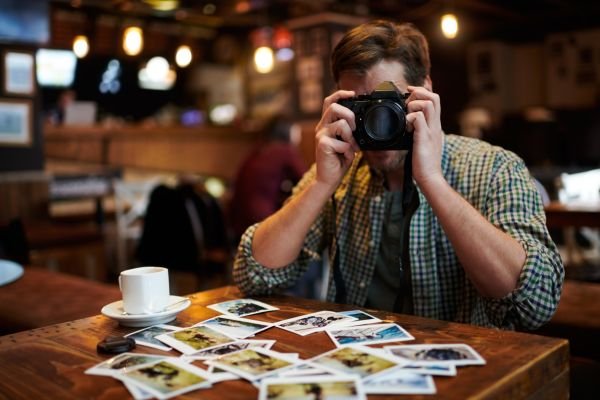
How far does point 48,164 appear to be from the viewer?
7.53 meters

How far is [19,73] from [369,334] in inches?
163

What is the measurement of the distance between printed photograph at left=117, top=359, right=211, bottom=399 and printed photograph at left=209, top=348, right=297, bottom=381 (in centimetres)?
4

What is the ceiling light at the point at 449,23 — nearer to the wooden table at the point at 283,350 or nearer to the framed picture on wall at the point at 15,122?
the framed picture on wall at the point at 15,122

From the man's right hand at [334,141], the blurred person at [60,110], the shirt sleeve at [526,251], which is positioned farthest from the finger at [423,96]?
the blurred person at [60,110]

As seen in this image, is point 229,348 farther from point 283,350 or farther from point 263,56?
point 263,56

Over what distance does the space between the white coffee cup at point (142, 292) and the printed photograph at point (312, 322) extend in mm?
247

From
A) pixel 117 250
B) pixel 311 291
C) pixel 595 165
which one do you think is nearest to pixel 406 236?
pixel 311 291

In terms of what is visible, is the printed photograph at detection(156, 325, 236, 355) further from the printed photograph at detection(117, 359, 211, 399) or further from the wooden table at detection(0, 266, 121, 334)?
the wooden table at detection(0, 266, 121, 334)

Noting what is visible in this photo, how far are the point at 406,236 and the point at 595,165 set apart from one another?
6497mm

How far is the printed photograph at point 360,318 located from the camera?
1107 mm

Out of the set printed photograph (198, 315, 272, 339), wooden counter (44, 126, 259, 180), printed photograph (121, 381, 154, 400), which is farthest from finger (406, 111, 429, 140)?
wooden counter (44, 126, 259, 180)

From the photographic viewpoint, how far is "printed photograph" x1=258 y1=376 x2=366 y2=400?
77cm

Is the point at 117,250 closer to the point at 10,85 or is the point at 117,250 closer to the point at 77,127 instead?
the point at 10,85

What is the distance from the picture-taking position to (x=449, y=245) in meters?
1.48
